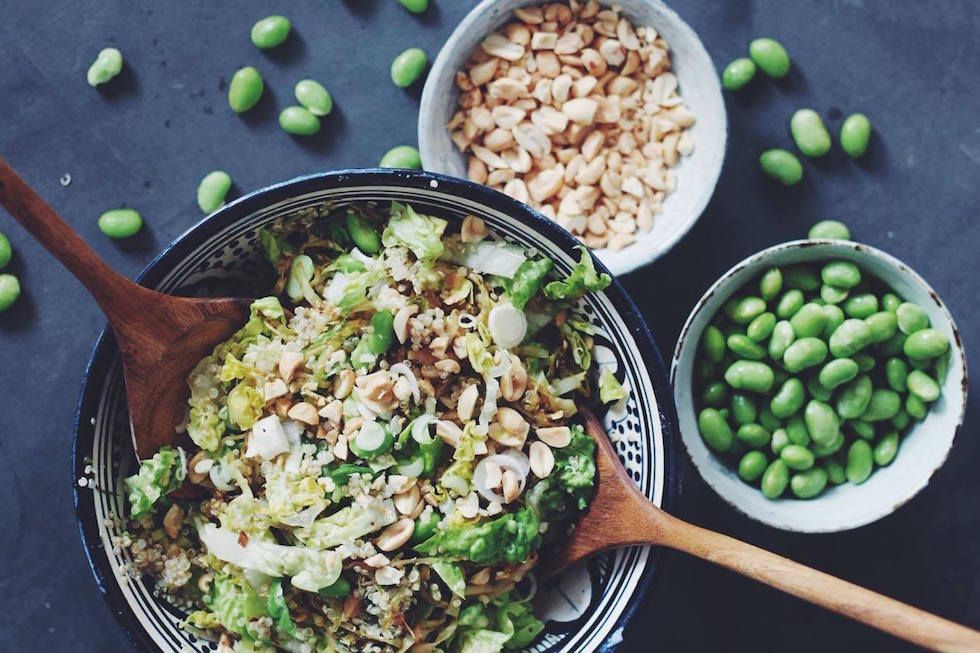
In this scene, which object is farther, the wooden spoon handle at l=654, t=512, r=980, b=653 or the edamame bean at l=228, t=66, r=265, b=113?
the edamame bean at l=228, t=66, r=265, b=113

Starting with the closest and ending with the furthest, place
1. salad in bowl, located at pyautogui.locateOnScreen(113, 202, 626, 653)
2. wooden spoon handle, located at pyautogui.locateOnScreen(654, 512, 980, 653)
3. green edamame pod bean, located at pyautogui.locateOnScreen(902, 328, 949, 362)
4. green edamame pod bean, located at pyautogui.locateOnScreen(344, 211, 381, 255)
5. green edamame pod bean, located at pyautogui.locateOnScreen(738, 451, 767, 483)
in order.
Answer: wooden spoon handle, located at pyautogui.locateOnScreen(654, 512, 980, 653) → salad in bowl, located at pyautogui.locateOnScreen(113, 202, 626, 653) → green edamame pod bean, located at pyautogui.locateOnScreen(344, 211, 381, 255) → green edamame pod bean, located at pyautogui.locateOnScreen(902, 328, 949, 362) → green edamame pod bean, located at pyautogui.locateOnScreen(738, 451, 767, 483)

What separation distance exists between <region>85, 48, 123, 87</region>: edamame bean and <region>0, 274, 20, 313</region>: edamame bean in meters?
0.48

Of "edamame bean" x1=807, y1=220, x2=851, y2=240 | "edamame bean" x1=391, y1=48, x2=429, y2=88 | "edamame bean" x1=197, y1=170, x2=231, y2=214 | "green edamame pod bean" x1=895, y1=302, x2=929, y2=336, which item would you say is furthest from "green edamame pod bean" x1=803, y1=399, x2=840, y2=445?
"edamame bean" x1=197, y1=170, x2=231, y2=214

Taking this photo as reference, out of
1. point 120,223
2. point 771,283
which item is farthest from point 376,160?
point 771,283

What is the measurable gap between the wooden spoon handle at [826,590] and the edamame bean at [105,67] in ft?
5.05

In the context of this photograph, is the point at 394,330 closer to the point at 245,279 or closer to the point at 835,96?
the point at 245,279

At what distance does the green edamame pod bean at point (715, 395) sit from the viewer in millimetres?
2186

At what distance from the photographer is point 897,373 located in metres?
2.16

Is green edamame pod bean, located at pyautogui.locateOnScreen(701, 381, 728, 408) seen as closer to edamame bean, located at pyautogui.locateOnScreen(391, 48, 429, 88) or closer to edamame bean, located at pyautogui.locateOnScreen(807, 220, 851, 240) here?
edamame bean, located at pyautogui.locateOnScreen(807, 220, 851, 240)

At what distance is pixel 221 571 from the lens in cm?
179

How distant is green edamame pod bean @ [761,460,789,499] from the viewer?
2.15 meters

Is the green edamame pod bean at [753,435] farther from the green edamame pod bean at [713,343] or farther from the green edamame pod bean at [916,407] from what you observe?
the green edamame pod bean at [916,407]

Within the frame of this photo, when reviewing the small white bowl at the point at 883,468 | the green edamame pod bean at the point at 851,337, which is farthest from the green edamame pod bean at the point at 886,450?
the green edamame pod bean at the point at 851,337

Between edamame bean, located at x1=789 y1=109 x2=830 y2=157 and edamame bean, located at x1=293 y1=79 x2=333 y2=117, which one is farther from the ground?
edamame bean, located at x1=293 y1=79 x2=333 y2=117
